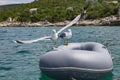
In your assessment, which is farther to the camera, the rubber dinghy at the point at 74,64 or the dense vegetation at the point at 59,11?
the dense vegetation at the point at 59,11

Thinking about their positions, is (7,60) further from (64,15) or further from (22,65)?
(64,15)

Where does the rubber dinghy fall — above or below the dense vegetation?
above

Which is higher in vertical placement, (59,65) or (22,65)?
(59,65)

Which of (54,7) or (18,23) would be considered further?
(54,7)

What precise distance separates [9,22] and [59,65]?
14296 centimetres

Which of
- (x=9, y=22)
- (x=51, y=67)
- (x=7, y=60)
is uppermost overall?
(x=51, y=67)

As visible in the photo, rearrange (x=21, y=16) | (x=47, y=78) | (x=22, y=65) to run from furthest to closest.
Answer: (x=21, y=16) → (x=22, y=65) → (x=47, y=78)

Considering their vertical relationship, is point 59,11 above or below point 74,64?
below

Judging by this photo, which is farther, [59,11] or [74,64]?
[59,11]

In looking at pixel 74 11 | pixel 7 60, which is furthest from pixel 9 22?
pixel 7 60

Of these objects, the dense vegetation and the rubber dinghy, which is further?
the dense vegetation

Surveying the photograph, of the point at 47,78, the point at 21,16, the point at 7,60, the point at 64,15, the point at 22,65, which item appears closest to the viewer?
the point at 47,78

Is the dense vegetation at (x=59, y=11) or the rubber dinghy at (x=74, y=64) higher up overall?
the rubber dinghy at (x=74, y=64)

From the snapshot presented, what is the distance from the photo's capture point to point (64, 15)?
146000 mm
